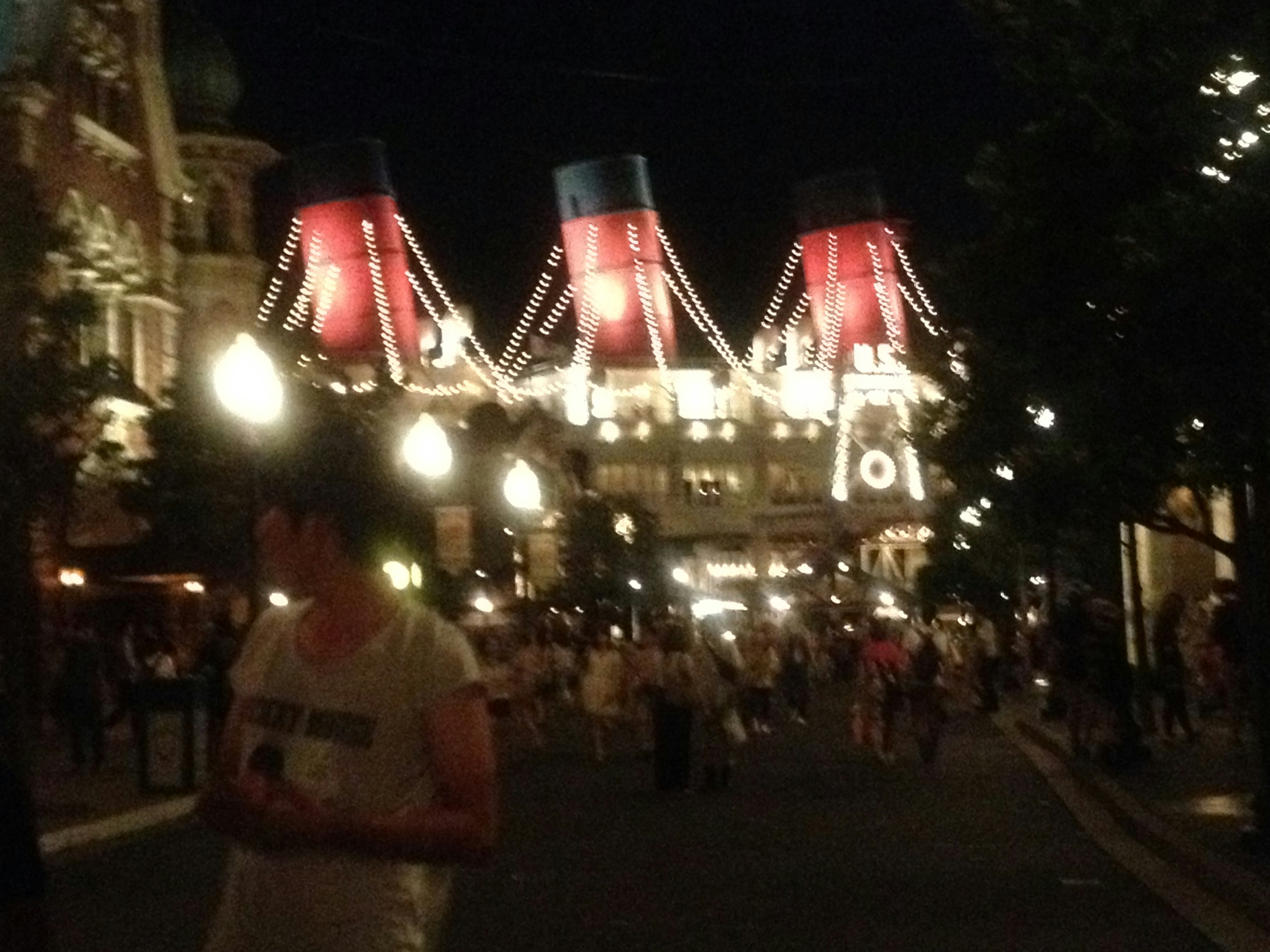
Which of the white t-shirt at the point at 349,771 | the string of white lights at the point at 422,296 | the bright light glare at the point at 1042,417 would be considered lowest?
the white t-shirt at the point at 349,771

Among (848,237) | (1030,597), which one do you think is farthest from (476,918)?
(848,237)

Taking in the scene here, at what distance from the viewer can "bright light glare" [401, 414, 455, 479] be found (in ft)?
91.2

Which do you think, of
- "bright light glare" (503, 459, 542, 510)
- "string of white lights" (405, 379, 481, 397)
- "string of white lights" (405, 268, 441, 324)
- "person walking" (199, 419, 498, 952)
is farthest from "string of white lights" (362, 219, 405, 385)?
"person walking" (199, 419, 498, 952)

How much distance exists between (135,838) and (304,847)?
1611 cm

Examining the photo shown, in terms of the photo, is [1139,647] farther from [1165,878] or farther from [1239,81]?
[1239,81]

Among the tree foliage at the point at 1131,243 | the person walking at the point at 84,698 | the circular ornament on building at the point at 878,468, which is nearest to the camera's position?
the tree foliage at the point at 1131,243

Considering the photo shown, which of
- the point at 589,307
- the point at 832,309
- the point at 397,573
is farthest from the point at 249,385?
the point at 832,309

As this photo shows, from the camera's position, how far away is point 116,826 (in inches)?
802

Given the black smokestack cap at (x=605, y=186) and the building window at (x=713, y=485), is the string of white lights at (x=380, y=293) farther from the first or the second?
the building window at (x=713, y=485)

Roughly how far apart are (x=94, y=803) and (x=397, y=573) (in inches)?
713

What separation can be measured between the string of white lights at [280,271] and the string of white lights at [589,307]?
374 inches

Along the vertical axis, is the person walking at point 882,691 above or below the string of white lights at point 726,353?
below

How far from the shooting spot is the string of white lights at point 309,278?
65812 mm

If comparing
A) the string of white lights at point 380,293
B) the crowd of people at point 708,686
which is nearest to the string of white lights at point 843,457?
the string of white lights at point 380,293
